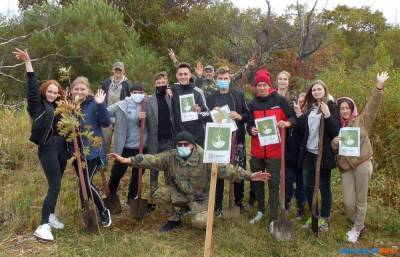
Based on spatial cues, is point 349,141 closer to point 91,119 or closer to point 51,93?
point 91,119

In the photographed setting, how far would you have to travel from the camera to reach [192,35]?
20.0 metres

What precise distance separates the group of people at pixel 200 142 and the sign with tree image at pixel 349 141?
11 centimetres

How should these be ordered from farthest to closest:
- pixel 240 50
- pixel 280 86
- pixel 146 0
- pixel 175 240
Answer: pixel 146 0
pixel 240 50
pixel 280 86
pixel 175 240

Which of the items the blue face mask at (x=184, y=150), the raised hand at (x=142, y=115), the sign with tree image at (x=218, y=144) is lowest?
the blue face mask at (x=184, y=150)

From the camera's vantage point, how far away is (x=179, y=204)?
5211mm

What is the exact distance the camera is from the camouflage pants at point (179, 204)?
5.03 meters

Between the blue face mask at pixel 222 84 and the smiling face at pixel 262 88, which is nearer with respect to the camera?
the smiling face at pixel 262 88

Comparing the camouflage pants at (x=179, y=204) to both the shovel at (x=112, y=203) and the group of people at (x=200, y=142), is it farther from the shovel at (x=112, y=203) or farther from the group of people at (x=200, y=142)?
the shovel at (x=112, y=203)

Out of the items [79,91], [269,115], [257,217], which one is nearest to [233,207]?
[257,217]

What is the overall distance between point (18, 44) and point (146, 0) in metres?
8.53

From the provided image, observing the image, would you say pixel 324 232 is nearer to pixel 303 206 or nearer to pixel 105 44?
pixel 303 206

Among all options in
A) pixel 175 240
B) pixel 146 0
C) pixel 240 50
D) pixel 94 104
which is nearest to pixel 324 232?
pixel 175 240

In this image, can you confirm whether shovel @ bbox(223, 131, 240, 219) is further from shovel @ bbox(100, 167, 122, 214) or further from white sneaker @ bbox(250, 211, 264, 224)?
shovel @ bbox(100, 167, 122, 214)

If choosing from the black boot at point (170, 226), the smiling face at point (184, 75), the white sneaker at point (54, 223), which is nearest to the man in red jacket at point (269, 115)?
the smiling face at point (184, 75)
